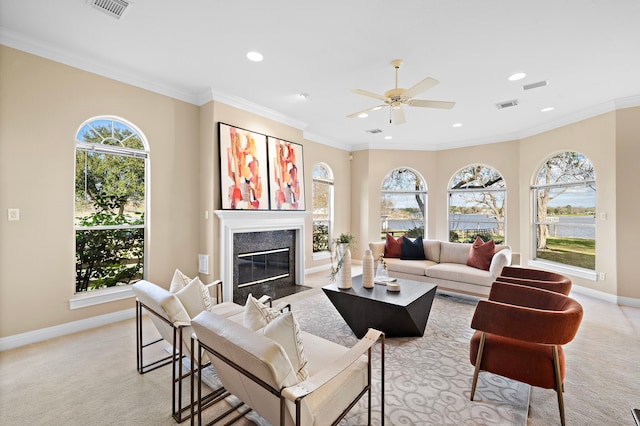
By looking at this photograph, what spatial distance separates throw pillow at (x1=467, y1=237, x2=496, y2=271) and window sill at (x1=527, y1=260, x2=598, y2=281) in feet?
5.83

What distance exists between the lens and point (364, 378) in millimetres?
1810

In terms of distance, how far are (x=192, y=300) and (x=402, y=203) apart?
611cm

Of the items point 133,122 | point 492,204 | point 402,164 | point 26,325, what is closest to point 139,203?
point 133,122

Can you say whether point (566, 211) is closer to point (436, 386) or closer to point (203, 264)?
point (436, 386)

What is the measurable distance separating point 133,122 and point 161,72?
2.43ft

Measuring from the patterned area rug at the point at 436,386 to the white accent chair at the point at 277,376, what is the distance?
0.41 m

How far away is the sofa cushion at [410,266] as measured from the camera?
485cm

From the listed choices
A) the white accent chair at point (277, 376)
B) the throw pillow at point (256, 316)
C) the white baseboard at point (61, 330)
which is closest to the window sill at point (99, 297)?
the white baseboard at point (61, 330)

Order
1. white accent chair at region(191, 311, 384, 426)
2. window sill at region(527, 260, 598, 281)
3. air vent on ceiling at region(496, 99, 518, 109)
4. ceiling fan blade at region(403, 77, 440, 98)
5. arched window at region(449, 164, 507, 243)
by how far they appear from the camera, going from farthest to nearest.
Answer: arched window at region(449, 164, 507, 243)
window sill at region(527, 260, 598, 281)
air vent on ceiling at region(496, 99, 518, 109)
ceiling fan blade at region(403, 77, 440, 98)
white accent chair at region(191, 311, 384, 426)

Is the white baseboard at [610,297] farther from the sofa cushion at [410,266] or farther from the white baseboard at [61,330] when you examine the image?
the white baseboard at [61,330]

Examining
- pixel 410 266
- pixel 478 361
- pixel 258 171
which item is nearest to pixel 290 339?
pixel 478 361

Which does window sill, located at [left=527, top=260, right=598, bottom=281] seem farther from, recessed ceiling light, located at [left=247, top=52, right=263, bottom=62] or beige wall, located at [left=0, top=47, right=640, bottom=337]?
recessed ceiling light, located at [left=247, top=52, right=263, bottom=62]

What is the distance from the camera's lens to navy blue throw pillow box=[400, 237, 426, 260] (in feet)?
17.5

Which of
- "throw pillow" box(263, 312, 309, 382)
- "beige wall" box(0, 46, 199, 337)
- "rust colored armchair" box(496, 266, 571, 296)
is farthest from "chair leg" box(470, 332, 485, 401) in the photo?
"beige wall" box(0, 46, 199, 337)
